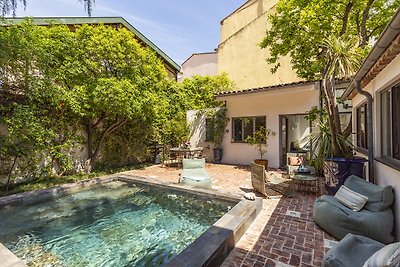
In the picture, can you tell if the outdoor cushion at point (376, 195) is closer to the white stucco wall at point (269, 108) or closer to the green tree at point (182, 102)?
the white stucco wall at point (269, 108)

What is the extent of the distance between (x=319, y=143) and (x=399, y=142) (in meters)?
4.02

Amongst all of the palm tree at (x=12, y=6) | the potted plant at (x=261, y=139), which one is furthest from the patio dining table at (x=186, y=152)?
the palm tree at (x=12, y=6)

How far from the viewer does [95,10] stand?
252cm

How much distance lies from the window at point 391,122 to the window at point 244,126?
7.17 meters

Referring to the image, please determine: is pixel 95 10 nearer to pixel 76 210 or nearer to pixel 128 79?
pixel 76 210

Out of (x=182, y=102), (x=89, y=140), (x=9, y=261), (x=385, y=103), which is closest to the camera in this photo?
(x=9, y=261)

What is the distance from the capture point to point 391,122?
4469 millimetres

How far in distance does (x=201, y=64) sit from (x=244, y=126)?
514 inches

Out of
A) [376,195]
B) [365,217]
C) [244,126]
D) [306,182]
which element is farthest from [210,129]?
[365,217]

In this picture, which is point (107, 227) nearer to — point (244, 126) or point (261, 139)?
point (261, 139)

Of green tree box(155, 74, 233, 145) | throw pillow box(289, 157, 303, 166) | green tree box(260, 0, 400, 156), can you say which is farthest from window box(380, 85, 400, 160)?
green tree box(155, 74, 233, 145)

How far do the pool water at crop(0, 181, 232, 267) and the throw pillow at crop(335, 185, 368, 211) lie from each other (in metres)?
2.72

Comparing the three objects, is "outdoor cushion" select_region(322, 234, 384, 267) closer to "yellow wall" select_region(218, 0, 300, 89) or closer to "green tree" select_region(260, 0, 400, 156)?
"green tree" select_region(260, 0, 400, 156)

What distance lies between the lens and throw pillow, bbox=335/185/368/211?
399 cm
